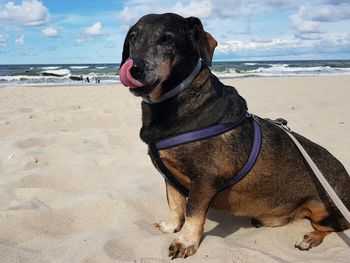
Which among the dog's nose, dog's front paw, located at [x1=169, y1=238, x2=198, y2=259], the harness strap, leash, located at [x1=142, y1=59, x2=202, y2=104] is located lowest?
dog's front paw, located at [x1=169, y1=238, x2=198, y2=259]

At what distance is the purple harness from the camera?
10.5ft

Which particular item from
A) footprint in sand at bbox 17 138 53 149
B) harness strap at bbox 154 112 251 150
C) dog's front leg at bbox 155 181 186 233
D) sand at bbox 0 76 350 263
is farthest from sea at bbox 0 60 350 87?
harness strap at bbox 154 112 251 150

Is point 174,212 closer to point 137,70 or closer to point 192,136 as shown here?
point 192,136

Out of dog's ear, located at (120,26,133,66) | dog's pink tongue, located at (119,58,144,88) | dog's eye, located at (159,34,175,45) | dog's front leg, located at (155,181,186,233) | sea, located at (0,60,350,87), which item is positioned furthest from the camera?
sea, located at (0,60,350,87)

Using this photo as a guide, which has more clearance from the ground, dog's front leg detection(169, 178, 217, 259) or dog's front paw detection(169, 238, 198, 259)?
dog's front leg detection(169, 178, 217, 259)

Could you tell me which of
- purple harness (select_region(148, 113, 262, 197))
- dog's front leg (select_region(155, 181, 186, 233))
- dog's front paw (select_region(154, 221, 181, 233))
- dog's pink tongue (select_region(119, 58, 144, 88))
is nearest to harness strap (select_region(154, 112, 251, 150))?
purple harness (select_region(148, 113, 262, 197))

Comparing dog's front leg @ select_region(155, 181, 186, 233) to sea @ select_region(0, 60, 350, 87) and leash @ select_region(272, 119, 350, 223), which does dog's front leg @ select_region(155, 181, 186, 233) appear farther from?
sea @ select_region(0, 60, 350, 87)

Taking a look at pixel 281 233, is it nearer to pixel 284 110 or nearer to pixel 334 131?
pixel 334 131

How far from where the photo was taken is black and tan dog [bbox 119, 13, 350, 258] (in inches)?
126

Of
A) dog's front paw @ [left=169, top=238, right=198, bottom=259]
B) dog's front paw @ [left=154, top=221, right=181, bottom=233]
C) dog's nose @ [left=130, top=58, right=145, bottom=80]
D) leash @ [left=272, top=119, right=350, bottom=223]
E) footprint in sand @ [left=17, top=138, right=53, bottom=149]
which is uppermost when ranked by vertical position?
dog's nose @ [left=130, top=58, right=145, bottom=80]

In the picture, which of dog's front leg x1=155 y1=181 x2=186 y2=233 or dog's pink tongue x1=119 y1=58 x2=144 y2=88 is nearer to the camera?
dog's pink tongue x1=119 y1=58 x2=144 y2=88

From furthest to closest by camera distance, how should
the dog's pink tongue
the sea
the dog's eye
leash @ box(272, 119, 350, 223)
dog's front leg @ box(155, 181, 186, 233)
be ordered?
the sea → dog's front leg @ box(155, 181, 186, 233) → the dog's eye → leash @ box(272, 119, 350, 223) → the dog's pink tongue

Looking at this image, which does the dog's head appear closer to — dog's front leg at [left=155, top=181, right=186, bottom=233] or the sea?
dog's front leg at [left=155, top=181, right=186, bottom=233]

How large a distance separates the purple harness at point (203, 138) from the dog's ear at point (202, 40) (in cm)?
53
